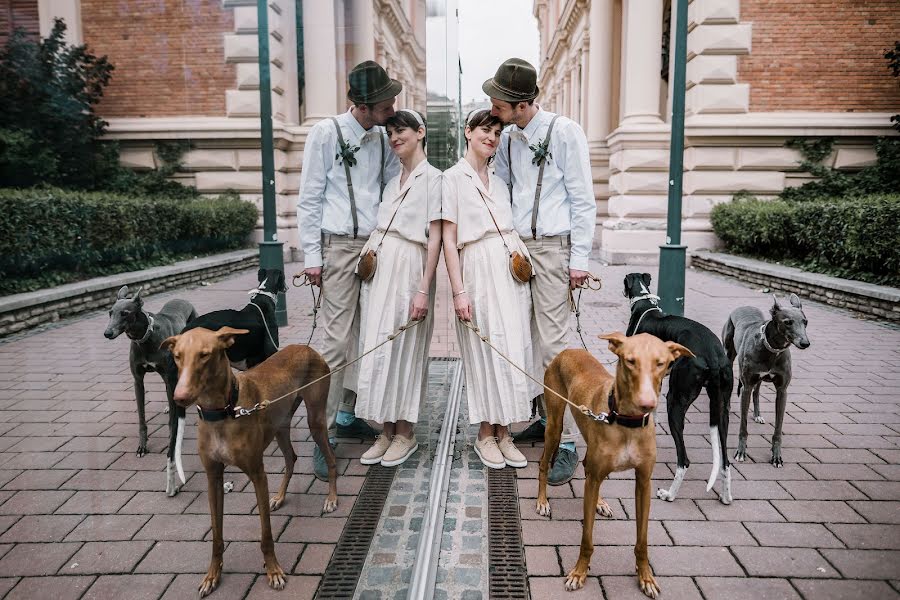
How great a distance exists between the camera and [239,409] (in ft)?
7.78

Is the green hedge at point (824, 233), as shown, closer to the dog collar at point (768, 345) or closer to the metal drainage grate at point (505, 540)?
the dog collar at point (768, 345)

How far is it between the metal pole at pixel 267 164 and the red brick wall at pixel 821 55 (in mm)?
13306

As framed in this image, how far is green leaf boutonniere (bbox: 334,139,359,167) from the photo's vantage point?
8.69ft

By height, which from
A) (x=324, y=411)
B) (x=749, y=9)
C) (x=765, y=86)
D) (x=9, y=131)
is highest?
(x=749, y=9)

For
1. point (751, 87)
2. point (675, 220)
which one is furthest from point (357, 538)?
point (751, 87)

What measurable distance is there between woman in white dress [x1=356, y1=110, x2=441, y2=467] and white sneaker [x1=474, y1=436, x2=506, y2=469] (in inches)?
24.5

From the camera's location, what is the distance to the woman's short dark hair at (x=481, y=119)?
11.8 ft


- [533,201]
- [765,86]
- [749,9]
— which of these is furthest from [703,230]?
[533,201]

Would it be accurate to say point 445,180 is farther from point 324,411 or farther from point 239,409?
point 239,409

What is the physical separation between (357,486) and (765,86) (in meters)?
13.4

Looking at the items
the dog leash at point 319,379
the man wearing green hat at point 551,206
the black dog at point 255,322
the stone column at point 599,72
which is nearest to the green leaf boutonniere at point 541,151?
the man wearing green hat at point 551,206

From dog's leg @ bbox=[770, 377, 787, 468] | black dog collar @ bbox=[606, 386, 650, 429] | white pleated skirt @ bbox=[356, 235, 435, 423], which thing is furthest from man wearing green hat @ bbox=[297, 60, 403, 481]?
dog's leg @ bbox=[770, 377, 787, 468]

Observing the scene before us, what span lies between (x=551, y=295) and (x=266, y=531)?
2.23 metres

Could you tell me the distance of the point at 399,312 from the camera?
3299 mm
